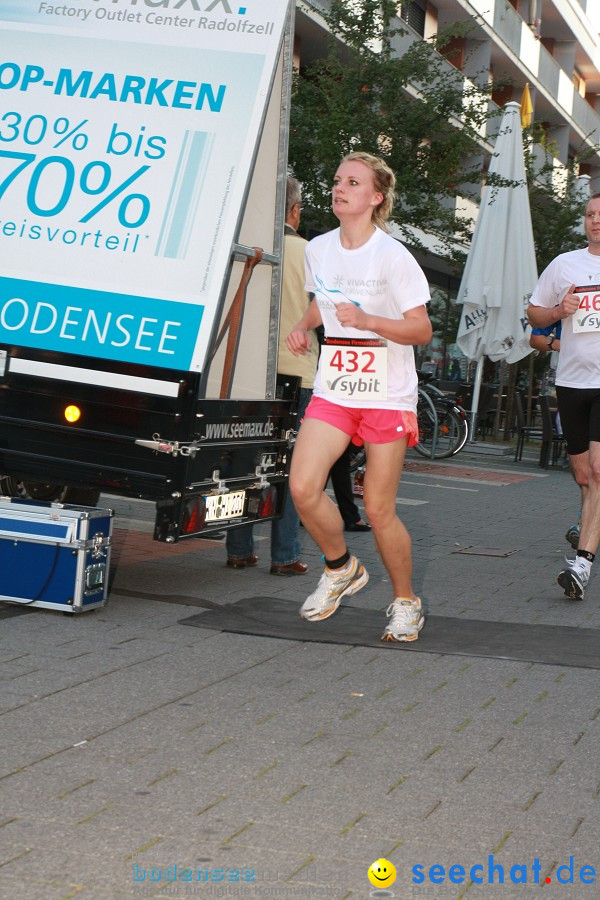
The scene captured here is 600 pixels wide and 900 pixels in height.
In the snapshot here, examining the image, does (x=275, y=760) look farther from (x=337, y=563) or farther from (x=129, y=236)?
(x=129, y=236)

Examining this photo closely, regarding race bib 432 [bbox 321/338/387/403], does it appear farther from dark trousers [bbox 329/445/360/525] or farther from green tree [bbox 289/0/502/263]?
green tree [bbox 289/0/502/263]

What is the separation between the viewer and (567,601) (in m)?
7.11

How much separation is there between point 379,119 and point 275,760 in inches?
575

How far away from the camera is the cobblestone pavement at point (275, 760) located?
3.05 m

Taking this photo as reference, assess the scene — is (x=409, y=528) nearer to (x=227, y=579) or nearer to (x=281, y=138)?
(x=227, y=579)

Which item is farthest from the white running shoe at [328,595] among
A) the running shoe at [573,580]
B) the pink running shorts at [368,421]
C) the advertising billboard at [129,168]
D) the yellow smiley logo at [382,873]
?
the yellow smiley logo at [382,873]

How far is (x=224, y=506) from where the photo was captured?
6.42m

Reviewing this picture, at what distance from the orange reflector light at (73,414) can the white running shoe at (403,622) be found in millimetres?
1699

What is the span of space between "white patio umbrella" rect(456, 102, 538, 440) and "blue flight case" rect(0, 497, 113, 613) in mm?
12908

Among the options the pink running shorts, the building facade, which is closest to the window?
the building facade

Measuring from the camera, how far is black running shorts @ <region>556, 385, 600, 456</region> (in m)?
7.43

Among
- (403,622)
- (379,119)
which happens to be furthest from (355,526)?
(379,119)

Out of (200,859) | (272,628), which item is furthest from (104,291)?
(200,859)

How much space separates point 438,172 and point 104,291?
40.6 feet
